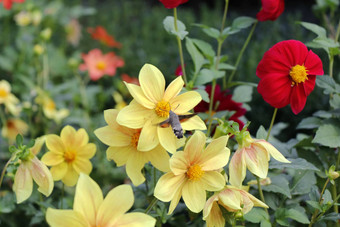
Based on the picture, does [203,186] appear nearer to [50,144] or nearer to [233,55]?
[50,144]

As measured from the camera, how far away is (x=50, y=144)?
81cm

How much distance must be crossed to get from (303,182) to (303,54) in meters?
0.28

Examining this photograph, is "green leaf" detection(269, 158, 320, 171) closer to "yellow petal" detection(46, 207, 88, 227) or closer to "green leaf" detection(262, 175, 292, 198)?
"green leaf" detection(262, 175, 292, 198)

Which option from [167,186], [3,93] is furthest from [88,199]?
[3,93]

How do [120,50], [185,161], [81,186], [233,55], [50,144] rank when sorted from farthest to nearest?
[120,50], [233,55], [50,144], [185,161], [81,186]

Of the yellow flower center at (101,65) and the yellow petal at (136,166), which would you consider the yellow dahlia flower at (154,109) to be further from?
the yellow flower center at (101,65)

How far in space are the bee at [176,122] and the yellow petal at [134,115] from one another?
3cm

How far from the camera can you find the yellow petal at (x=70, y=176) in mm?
821

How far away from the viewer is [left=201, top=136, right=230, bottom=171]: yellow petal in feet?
2.07

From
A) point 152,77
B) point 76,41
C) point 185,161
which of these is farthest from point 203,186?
point 76,41

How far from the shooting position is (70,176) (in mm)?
828

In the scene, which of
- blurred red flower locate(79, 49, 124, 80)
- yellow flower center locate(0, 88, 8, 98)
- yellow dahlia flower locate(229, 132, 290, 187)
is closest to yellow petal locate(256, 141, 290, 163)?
yellow dahlia flower locate(229, 132, 290, 187)

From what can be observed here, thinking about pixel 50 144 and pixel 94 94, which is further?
pixel 94 94

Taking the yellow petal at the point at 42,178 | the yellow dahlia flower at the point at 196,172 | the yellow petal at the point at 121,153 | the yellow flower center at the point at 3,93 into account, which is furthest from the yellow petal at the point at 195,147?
the yellow flower center at the point at 3,93
